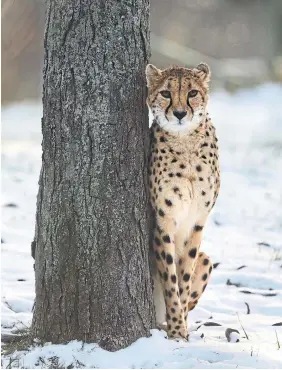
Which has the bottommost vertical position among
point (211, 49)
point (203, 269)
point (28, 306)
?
point (28, 306)

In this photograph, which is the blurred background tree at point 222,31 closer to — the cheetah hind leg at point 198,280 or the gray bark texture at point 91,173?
the cheetah hind leg at point 198,280

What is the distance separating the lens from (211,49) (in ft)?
84.5

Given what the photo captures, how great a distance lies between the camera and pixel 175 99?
4250 millimetres

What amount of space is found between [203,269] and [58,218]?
3.75ft

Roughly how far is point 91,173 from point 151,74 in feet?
2.01

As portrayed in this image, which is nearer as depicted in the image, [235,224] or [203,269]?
[203,269]

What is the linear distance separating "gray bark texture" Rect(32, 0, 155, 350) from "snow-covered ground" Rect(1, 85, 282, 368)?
0.18m

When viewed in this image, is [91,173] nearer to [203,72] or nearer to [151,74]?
[151,74]

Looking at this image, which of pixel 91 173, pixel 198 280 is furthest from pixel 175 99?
pixel 198 280

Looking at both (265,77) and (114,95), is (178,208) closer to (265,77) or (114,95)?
(114,95)

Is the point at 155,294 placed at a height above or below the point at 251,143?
below

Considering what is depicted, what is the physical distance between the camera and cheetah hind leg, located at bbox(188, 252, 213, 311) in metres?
4.78

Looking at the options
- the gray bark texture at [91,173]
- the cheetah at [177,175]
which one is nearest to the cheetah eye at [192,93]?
the cheetah at [177,175]

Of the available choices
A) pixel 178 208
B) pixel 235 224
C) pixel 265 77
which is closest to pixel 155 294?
pixel 178 208
